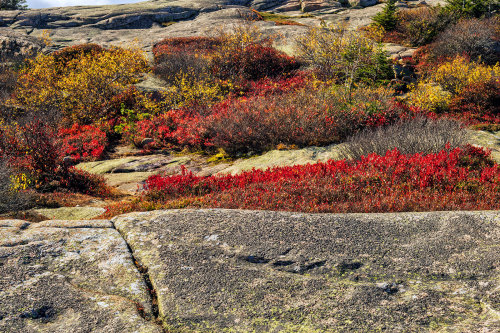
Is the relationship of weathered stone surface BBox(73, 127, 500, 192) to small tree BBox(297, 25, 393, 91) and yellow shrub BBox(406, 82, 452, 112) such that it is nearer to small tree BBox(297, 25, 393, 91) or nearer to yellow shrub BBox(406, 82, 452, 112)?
yellow shrub BBox(406, 82, 452, 112)

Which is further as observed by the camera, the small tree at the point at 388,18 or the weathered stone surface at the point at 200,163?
the small tree at the point at 388,18

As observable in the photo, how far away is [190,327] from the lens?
2518mm

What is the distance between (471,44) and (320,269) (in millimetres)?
23724

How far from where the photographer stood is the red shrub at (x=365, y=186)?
18.1ft

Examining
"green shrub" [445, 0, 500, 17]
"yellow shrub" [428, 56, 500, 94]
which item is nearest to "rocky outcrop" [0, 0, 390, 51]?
"green shrub" [445, 0, 500, 17]

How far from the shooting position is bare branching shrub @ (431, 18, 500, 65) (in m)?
20.6

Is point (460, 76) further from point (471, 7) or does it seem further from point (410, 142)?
point (471, 7)

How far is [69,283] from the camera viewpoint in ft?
9.57

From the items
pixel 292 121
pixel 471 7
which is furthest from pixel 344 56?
pixel 471 7

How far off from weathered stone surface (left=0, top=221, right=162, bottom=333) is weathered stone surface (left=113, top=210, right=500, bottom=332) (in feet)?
0.71

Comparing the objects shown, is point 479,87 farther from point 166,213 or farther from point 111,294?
point 111,294

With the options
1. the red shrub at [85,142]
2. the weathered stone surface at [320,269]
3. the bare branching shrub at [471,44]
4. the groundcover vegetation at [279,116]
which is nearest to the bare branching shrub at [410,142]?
the groundcover vegetation at [279,116]

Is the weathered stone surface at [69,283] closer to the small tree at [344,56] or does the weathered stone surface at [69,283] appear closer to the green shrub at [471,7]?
the small tree at [344,56]

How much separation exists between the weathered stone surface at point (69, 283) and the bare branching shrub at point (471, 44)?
77.0 ft
